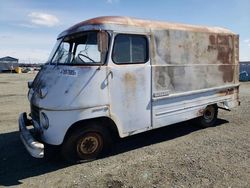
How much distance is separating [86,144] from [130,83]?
1511 mm

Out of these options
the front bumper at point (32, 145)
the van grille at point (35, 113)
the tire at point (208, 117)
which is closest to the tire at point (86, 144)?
the front bumper at point (32, 145)

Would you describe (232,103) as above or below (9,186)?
above

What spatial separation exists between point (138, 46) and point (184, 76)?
5.26 feet

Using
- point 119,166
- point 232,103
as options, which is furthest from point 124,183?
point 232,103

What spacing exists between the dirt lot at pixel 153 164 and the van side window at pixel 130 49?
6.59 feet

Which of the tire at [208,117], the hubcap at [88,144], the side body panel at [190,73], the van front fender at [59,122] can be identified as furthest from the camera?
the tire at [208,117]

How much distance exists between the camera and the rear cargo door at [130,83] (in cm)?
554

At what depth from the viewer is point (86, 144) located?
216 inches

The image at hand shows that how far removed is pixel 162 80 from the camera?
634 centimetres

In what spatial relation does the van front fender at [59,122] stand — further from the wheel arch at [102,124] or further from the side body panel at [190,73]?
the side body panel at [190,73]

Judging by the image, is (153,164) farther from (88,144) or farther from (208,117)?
(208,117)

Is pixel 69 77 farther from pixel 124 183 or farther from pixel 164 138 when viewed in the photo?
pixel 164 138

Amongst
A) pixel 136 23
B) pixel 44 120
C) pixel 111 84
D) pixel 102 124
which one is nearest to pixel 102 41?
pixel 111 84

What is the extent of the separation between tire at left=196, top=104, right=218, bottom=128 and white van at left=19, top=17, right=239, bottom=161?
2.53 feet
